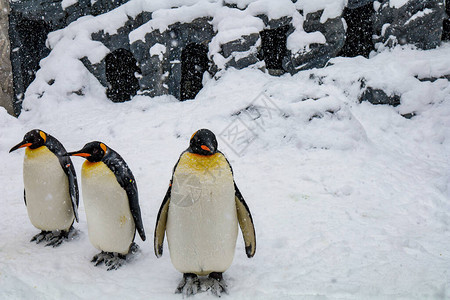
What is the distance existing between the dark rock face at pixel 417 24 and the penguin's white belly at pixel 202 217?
22.6 feet

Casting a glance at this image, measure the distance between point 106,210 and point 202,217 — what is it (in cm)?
76

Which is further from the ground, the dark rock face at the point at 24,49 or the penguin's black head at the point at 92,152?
the penguin's black head at the point at 92,152

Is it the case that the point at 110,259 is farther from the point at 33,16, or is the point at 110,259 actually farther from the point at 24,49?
Answer: the point at 24,49

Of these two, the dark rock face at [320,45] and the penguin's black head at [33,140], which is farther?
the dark rock face at [320,45]

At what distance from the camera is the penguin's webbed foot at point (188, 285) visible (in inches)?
81.0

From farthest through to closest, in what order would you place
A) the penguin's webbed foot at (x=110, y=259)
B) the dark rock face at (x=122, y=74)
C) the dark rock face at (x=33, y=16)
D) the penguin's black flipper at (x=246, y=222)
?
the dark rock face at (x=122, y=74), the dark rock face at (x=33, y=16), the penguin's webbed foot at (x=110, y=259), the penguin's black flipper at (x=246, y=222)

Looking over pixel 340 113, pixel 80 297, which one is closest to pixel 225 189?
pixel 80 297

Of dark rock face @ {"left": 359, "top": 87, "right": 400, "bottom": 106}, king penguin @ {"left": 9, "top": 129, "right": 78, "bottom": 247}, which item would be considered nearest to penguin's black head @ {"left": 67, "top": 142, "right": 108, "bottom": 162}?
king penguin @ {"left": 9, "top": 129, "right": 78, "bottom": 247}

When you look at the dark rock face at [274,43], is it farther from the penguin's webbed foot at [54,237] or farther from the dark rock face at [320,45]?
the penguin's webbed foot at [54,237]

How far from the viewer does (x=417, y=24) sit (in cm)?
702

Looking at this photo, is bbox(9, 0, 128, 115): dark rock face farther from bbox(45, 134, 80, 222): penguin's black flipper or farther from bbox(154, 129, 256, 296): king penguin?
bbox(154, 129, 256, 296): king penguin

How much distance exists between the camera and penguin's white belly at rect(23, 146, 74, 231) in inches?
103

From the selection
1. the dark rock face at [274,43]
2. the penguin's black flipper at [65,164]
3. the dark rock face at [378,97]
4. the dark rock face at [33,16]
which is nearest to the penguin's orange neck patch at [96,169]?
the penguin's black flipper at [65,164]

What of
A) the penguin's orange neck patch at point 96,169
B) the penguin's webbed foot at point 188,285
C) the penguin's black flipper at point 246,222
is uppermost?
the penguin's orange neck patch at point 96,169
